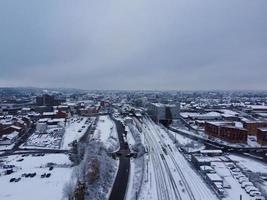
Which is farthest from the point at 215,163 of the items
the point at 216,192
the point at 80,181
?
the point at 80,181

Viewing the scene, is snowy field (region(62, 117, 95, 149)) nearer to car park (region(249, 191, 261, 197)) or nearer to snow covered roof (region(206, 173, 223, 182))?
snow covered roof (region(206, 173, 223, 182))

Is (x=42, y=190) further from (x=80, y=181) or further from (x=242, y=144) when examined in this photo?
(x=242, y=144)

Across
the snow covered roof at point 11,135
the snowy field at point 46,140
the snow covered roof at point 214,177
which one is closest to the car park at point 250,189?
the snow covered roof at point 214,177

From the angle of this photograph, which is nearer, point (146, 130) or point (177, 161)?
point (177, 161)

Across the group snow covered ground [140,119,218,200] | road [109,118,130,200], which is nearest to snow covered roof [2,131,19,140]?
road [109,118,130,200]

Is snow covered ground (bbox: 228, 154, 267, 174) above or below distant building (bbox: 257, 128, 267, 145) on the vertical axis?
below

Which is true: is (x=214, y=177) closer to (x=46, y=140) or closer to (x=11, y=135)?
(x=46, y=140)

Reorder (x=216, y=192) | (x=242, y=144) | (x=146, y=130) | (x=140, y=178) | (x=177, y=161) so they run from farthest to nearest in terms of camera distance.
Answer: (x=146, y=130) < (x=242, y=144) < (x=177, y=161) < (x=140, y=178) < (x=216, y=192)

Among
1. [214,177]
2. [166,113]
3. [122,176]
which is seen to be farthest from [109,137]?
[166,113]
